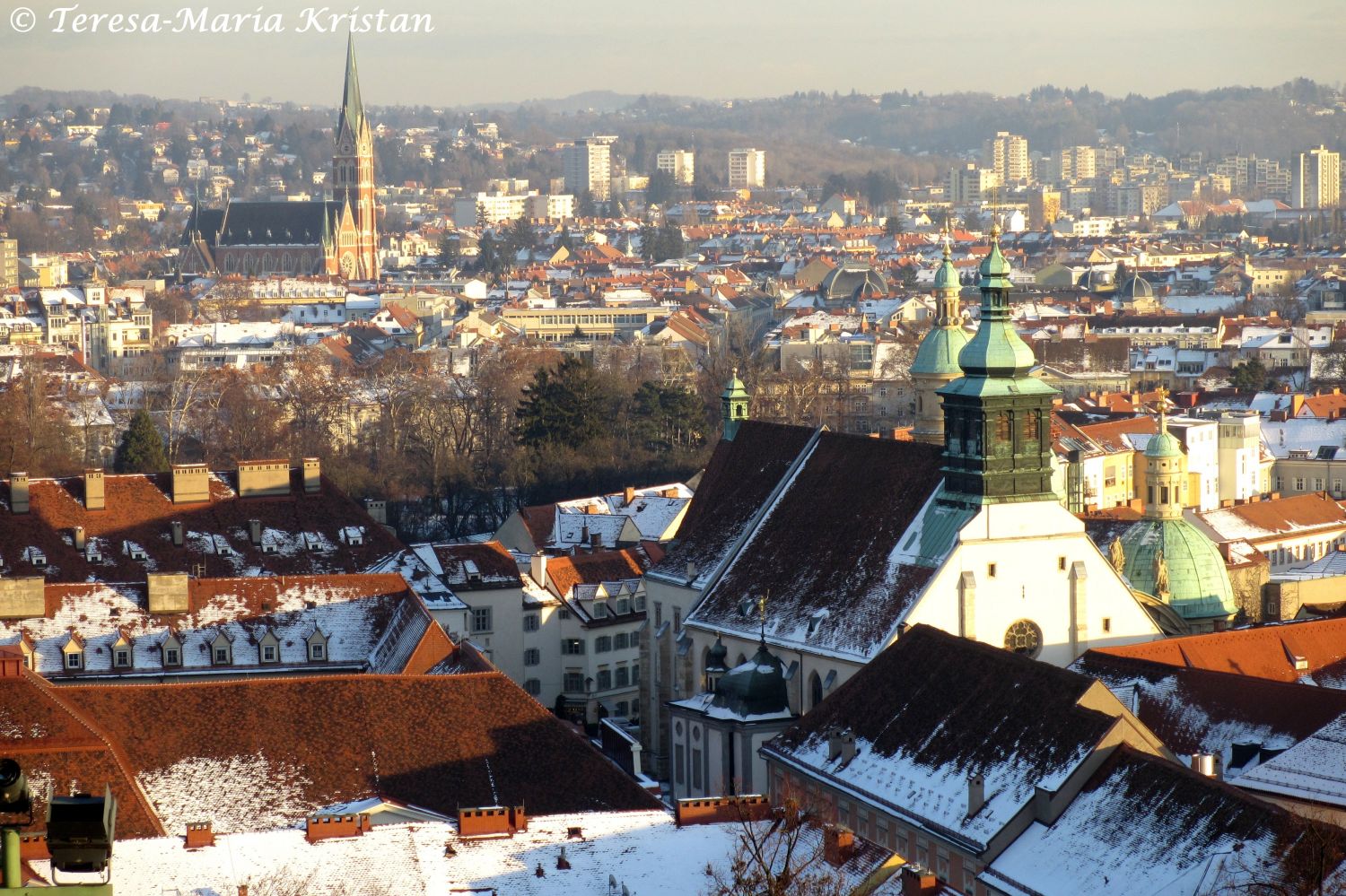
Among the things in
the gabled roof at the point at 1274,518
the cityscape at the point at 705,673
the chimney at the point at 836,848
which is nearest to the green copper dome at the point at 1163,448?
the cityscape at the point at 705,673

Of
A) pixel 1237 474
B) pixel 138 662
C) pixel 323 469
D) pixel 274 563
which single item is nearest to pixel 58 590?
pixel 138 662

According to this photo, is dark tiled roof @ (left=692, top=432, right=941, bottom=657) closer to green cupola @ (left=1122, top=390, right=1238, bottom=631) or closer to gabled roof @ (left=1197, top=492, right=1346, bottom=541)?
green cupola @ (left=1122, top=390, right=1238, bottom=631)

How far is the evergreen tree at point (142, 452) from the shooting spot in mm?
86250

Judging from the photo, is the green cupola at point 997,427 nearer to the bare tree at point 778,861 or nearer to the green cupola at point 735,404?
the bare tree at point 778,861

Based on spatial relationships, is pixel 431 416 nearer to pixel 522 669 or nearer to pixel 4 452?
pixel 4 452

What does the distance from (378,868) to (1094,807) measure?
324 inches

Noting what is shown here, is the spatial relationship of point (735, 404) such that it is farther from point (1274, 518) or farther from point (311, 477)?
point (1274, 518)

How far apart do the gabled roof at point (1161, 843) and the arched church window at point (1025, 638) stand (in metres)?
11.9

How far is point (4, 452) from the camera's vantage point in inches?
3558

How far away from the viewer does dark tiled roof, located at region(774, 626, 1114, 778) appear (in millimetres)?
34781

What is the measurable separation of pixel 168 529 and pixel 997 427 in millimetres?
20650

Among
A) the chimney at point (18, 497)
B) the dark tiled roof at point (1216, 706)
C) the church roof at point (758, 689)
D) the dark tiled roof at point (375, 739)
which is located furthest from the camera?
the chimney at point (18, 497)

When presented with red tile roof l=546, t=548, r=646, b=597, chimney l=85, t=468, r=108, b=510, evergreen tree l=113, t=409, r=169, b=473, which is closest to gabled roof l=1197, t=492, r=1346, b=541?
red tile roof l=546, t=548, r=646, b=597

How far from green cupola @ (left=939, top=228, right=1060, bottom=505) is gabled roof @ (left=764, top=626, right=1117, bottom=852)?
471cm
